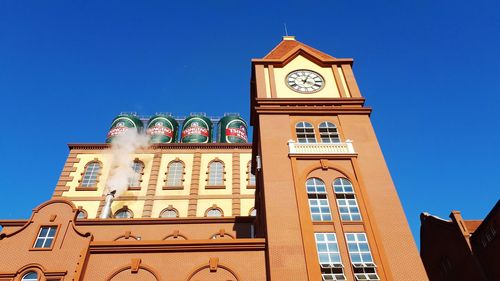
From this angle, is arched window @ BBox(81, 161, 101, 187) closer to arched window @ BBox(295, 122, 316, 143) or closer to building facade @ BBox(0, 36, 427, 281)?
building facade @ BBox(0, 36, 427, 281)

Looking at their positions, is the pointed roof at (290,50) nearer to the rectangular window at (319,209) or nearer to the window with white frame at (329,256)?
the rectangular window at (319,209)

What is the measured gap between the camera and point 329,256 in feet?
53.2

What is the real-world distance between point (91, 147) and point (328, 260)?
2722 centimetres

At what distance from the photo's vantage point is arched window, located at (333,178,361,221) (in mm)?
17703

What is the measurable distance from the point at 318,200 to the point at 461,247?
39.6 ft

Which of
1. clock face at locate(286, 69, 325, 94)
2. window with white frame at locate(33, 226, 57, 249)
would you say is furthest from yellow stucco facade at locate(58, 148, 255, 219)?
window with white frame at locate(33, 226, 57, 249)

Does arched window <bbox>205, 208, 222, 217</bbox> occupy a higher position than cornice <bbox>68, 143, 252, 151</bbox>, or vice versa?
cornice <bbox>68, 143, 252, 151</bbox>

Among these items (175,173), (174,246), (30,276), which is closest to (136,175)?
(175,173)

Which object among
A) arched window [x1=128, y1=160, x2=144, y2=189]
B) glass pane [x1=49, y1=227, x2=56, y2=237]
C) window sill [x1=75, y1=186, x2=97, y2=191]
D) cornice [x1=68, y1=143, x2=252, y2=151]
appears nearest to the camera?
glass pane [x1=49, y1=227, x2=56, y2=237]

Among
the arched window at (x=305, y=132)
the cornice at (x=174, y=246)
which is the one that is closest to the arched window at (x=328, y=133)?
the arched window at (x=305, y=132)

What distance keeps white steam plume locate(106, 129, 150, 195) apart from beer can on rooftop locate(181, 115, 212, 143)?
397 centimetres

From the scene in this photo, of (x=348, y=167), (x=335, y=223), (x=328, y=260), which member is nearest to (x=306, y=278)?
(x=328, y=260)

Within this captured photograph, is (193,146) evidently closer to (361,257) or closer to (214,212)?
(214,212)

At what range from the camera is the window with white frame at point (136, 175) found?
3406 centimetres
